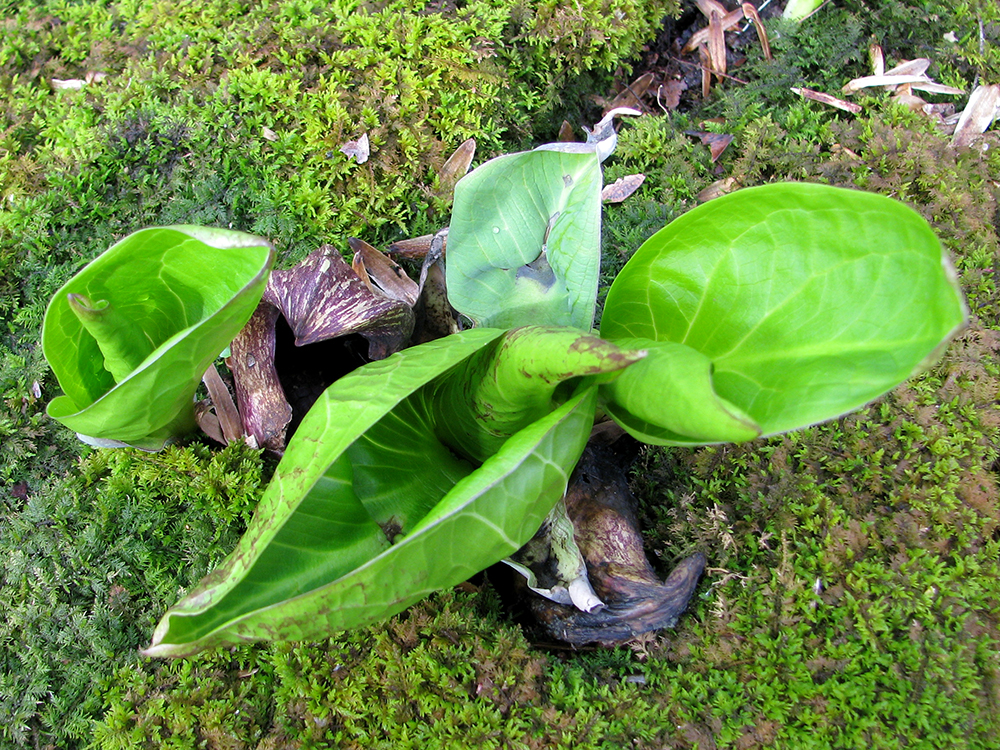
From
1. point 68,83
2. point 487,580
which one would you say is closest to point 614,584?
point 487,580

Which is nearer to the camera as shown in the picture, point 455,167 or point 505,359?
point 505,359

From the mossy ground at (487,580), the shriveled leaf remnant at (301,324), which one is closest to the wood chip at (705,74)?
the mossy ground at (487,580)

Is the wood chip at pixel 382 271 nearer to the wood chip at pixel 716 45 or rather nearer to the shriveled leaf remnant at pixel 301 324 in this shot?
the shriveled leaf remnant at pixel 301 324

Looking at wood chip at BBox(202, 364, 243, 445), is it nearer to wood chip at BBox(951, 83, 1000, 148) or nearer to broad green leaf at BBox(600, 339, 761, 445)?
broad green leaf at BBox(600, 339, 761, 445)

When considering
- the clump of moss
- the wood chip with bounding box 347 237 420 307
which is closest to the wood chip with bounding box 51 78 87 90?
the wood chip with bounding box 347 237 420 307

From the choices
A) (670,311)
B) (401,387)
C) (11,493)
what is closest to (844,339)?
(670,311)

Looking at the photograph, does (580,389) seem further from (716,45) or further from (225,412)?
(716,45)

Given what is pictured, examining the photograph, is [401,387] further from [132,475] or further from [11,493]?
[11,493]
